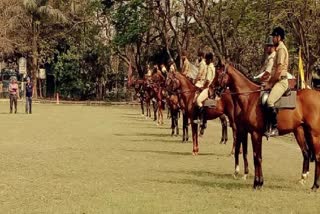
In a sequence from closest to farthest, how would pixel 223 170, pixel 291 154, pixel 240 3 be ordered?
pixel 223 170, pixel 291 154, pixel 240 3

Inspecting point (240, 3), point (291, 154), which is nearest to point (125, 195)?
point (291, 154)

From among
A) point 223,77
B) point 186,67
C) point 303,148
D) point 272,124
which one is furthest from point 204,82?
point 272,124

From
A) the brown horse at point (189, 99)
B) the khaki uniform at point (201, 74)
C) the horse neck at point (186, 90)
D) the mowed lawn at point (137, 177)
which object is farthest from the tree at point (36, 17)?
the khaki uniform at point (201, 74)

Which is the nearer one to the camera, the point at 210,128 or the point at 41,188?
the point at 41,188

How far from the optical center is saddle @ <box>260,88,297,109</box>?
40.3ft

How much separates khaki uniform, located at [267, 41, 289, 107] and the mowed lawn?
1.76 metres

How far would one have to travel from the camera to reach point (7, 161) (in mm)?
16297

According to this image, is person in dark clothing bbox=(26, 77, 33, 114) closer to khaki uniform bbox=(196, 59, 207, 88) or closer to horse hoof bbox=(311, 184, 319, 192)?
khaki uniform bbox=(196, 59, 207, 88)

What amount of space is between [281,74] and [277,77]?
0.09 m

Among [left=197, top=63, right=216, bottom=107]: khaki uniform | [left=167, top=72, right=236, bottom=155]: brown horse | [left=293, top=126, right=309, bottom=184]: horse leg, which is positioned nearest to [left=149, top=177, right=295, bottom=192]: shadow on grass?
[left=293, top=126, right=309, bottom=184]: horse leg

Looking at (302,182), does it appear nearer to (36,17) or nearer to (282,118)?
(282,118)

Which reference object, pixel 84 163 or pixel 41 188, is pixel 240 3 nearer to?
pixel 84 163

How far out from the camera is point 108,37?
2434 inches

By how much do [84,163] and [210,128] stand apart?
48.0 ft
